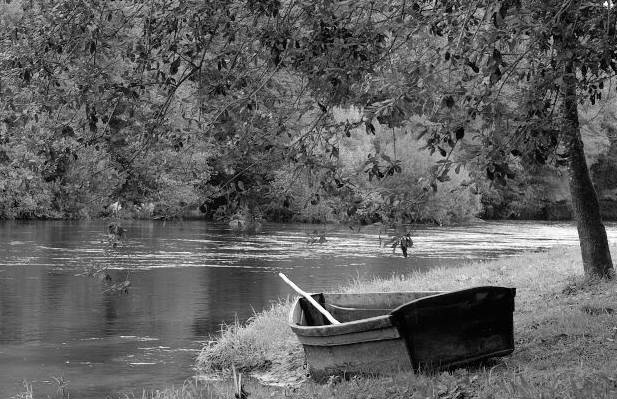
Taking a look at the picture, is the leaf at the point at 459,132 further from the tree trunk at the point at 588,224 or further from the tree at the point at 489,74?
the tree trunk at the point at 588,224

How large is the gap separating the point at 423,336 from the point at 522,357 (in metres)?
1.27

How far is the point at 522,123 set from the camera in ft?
22.8

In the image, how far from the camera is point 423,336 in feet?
30.3

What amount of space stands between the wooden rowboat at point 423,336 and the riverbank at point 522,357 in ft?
0.68

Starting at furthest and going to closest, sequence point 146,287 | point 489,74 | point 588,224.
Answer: point 146,287
point 588,224
point 489,74

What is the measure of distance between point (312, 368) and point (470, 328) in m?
2.08

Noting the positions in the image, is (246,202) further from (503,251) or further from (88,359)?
(503,251)

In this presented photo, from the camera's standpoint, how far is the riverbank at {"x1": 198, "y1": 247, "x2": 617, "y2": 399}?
771cm

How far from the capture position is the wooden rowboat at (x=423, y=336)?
9180mm

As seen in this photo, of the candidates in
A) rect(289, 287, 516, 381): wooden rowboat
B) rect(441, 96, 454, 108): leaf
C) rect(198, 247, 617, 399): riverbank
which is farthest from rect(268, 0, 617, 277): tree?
rect(289, 287, 516, 381): wooden rowboat

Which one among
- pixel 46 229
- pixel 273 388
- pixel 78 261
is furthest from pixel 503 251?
pixel 273 388

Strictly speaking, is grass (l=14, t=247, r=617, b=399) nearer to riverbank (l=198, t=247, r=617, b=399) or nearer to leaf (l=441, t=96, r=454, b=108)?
riverbank (l=198, t=247, r=617, b=399)

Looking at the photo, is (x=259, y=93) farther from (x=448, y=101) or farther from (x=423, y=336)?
(x=423, y=336)

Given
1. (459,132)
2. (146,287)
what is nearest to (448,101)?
(459,132)
